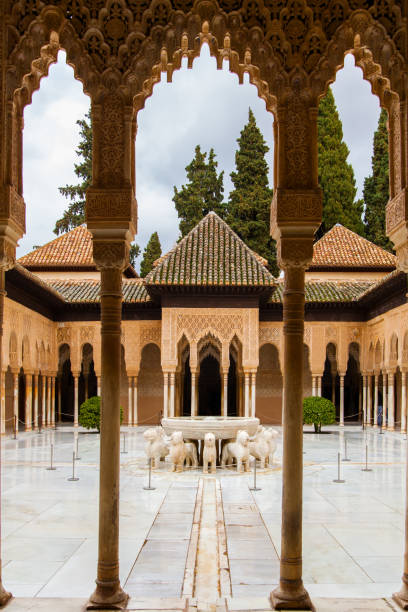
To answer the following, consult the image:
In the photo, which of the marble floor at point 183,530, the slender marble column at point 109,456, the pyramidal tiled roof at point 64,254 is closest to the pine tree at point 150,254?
the pyramidal tiled roof at point 64,254

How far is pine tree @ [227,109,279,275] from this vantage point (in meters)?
36.1

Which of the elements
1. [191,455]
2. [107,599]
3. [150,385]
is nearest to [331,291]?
[150,385]

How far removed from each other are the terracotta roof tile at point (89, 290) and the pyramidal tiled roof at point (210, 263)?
1961 millimetres

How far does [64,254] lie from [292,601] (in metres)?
26.7

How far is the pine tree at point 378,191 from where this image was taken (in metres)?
36.5

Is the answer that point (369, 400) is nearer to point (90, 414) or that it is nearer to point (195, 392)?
point (195, 392)

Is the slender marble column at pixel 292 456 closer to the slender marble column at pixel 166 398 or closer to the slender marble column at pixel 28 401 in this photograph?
the slender marble column at pixel 166 398

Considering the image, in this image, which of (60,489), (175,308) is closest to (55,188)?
(175,308)

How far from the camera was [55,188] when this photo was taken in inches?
1607

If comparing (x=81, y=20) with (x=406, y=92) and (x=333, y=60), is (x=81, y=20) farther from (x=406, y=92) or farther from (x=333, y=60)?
(x=406, y=92)

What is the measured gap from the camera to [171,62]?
4.92 m

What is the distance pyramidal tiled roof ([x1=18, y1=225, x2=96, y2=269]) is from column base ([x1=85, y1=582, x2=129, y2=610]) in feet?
79.4

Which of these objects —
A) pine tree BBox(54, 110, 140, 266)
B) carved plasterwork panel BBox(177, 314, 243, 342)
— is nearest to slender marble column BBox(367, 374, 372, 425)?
carved plasterwork panel BBox(177, 314, 243, 342)

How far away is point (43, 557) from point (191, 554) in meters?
1.52
